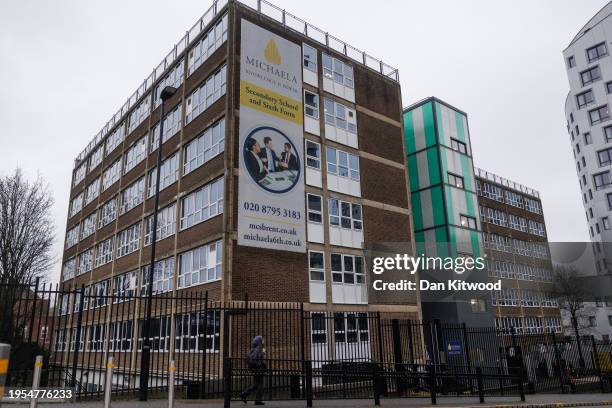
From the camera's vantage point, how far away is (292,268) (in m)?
21.8

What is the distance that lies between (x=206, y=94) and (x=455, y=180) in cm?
1898

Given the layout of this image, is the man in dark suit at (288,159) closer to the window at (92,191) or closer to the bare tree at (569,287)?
the window at (92,191)

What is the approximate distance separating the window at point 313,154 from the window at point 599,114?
38817 millimetres

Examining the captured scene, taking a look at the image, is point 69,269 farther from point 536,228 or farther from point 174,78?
point 536,228

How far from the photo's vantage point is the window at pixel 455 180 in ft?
111

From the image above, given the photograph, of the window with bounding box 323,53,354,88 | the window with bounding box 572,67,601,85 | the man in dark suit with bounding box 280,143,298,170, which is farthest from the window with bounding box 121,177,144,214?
the window with bounding box 572,67,601,85

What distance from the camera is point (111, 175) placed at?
119 feet

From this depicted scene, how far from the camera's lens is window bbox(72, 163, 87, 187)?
4388cm

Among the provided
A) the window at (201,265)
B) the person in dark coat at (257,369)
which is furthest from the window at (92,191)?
the person in dark coat at (257,369)

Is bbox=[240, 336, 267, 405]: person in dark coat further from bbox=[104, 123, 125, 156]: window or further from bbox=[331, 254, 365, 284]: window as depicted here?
bbox=[104, 123, 125, 156]: window

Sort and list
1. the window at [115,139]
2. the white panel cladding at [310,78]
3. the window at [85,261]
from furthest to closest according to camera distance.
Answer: the window at [85,261], the window at [115,139], the white panel cladding at [310,78]

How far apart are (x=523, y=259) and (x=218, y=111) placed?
42627mm

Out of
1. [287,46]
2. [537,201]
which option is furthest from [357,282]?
[537,201]

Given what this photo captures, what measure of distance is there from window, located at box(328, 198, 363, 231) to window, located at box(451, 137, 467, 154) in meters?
13.3
